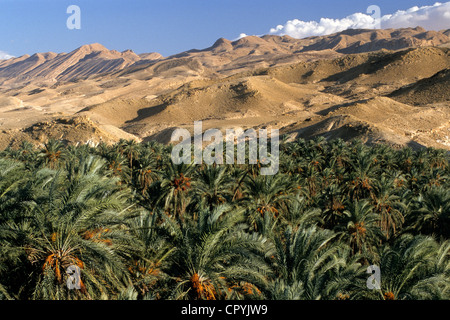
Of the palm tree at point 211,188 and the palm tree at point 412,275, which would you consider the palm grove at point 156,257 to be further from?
the palm tree at point 211,188

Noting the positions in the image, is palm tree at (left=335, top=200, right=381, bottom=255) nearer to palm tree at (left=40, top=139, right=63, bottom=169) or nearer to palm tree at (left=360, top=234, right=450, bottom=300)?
palm tree at (left=360, top=234, right=450, bottom=300)

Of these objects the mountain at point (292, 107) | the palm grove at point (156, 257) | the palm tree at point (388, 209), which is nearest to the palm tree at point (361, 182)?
the palm tree at point (388, 209)

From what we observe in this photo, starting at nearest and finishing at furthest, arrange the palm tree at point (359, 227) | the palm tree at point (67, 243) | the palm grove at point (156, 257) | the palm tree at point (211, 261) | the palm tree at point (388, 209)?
the palm tree at point (67, 243), the palm grove at point (156, 257), the palm tree at point (211, 261), the palm tree at point (359, 227), the palm tree at point (388, 209)

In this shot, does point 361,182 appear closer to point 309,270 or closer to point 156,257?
point 309,270

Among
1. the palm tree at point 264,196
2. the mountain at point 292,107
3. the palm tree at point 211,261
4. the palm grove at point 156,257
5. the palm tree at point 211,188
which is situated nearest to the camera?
the palm grove at point 156,257

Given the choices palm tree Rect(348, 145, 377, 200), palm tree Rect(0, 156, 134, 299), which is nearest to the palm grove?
palm tree Rect(0, 156, 134, 299)

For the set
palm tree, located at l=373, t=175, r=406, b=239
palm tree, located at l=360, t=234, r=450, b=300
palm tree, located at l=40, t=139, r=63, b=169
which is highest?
palm tree, located at l=40, t=139, r=63, b=169

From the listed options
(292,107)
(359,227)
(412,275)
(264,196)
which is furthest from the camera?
(292,107)

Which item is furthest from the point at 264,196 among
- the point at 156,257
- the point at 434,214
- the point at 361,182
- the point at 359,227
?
the point at 361,182

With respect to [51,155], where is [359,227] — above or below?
below

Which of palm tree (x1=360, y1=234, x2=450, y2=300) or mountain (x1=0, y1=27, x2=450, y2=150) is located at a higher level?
mountain (x1=0, y1=27, x2=450, y2=150)

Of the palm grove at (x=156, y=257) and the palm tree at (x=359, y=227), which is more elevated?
the palm grove at (x=156, y=257)

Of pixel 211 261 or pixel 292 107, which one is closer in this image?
pixel 211 261

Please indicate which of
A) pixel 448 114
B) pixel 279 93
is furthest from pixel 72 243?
pixel 279 93
